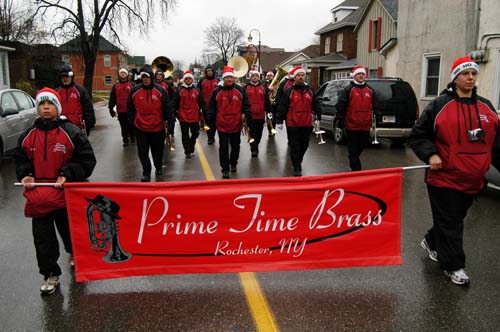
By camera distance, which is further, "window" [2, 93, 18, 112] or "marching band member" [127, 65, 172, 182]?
"window" [2, 93, 18, 112]

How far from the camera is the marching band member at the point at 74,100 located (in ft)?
29.3

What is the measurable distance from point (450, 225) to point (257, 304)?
1866 millimetres

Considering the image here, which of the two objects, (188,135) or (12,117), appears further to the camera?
(188,135)

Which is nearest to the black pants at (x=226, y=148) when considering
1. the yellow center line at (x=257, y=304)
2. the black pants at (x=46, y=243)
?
the yellow center line at (x=257, y=304)

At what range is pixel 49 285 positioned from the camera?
13.3ft

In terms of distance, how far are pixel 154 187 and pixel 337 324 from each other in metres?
1.83

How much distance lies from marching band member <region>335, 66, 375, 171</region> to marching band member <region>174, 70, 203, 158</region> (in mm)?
4080

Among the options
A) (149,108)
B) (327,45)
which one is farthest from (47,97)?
(327,45)

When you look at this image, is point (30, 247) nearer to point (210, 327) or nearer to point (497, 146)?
point (210, 327)

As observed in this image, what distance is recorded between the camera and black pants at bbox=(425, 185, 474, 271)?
4.17 meters

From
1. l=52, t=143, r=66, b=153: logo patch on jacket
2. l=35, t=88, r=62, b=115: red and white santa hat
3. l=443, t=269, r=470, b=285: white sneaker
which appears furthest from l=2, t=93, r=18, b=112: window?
l=443, t=269, r=470, b=285: white sneaker

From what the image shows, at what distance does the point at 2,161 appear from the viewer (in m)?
10.5

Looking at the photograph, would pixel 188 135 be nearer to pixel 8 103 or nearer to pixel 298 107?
pixel 298 107

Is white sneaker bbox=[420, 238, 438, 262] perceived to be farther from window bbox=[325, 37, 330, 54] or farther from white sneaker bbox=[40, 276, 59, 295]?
window bbox=[325, 37, 330, 54]
